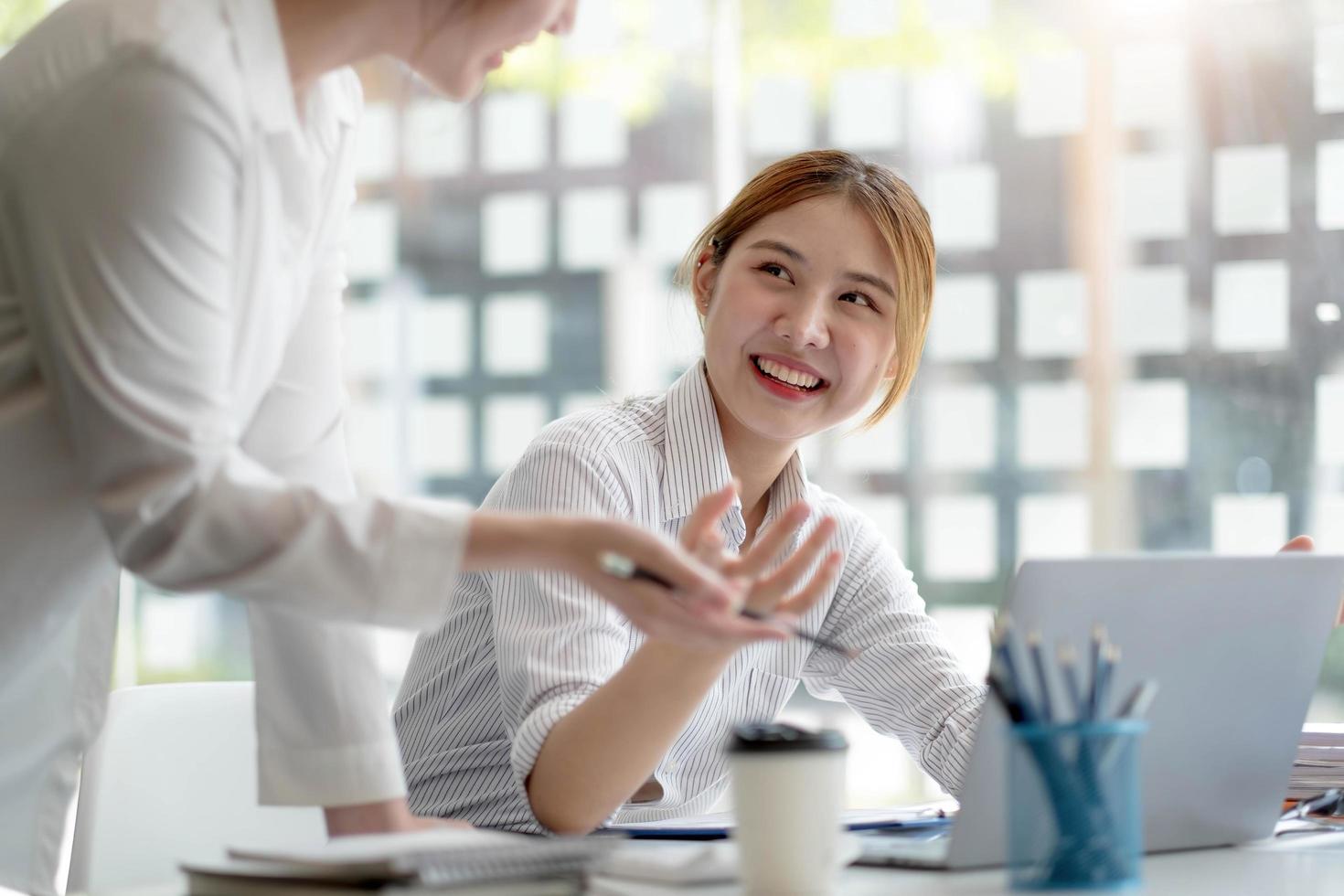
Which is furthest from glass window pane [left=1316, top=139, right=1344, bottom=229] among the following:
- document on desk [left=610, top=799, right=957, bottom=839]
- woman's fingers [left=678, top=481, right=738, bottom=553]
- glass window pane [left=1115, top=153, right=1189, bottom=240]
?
woman's fingers [left=678, top=481, right=738, bottom=553]

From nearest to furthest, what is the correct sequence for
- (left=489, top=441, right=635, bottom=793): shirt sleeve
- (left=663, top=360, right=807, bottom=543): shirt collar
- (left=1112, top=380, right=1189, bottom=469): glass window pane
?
(left=489, top=441, right=635, bottom=793): shirt sleeve
(left=663, top=360, right=807, bottom=543): shirt collar
(left=1112, top=380, right=1189, bottom=469): glass window pane

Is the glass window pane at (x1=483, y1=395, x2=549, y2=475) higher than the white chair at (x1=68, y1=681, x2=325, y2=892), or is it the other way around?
the glass window pane at (x1=483, y1=395, x2=549, y2=475)

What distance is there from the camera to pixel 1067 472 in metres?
3.29

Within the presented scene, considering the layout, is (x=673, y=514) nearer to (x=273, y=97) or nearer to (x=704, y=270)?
(x=704, y=270)

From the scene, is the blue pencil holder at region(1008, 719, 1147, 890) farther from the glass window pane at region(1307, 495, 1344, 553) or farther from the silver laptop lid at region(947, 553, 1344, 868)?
the glass window pane at region(1307, 495, 1344, 553)

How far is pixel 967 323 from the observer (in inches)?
131

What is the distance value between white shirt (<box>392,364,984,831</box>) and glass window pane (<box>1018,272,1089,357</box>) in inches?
62.8

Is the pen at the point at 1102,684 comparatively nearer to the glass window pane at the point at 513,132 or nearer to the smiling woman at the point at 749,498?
the smiling woman at the point at 749,498

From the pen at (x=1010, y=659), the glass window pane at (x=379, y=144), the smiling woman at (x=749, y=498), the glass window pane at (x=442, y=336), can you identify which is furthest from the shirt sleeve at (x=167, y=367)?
the glass window pane at (x=379, y=144)

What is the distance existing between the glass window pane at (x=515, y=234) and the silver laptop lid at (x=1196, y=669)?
269 centimetres

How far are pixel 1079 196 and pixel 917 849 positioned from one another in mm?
2465

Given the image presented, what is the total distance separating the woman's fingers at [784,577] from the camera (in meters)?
A: 0.97

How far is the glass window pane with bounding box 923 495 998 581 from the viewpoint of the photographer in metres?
3.36

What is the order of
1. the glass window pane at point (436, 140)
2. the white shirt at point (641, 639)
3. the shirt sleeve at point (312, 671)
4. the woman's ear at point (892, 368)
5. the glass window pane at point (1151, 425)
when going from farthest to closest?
the glass window pane at point (436, 140) < the glass window pane at point (1151, 425) < the woman's ear at point (892, 368) < the white shirt at point (641, 639) < the shirt sleeve at point (312, 671)
